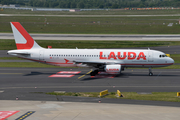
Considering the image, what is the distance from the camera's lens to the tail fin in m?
45.7

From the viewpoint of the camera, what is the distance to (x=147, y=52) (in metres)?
44.9

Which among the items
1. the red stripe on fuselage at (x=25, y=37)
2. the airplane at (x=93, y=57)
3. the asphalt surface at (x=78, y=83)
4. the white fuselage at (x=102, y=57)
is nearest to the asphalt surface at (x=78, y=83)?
the asphalt surface at (x=78, y=83)

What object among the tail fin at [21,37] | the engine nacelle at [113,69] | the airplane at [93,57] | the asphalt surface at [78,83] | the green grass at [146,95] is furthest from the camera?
the tail fin at [21,37]

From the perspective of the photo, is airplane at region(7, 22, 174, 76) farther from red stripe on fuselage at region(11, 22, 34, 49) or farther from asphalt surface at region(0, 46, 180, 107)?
asphalt surface at region(0, 46, 180, 107)

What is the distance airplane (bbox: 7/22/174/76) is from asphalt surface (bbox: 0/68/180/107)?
2.13m

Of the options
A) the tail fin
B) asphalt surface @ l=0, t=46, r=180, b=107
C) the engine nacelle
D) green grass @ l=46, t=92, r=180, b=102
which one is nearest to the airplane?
the tail fin

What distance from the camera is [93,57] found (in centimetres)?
4512

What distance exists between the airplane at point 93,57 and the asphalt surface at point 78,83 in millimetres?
2134

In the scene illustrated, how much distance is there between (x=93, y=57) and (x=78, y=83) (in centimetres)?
753

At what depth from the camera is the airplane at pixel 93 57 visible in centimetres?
4453

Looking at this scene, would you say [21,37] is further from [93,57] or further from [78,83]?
[78,83]

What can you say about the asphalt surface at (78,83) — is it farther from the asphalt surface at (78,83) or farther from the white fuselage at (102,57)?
the white fuselage at (102,57)

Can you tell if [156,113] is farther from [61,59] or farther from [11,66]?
[11,66]

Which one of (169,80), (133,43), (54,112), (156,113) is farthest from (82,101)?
(133,43)
